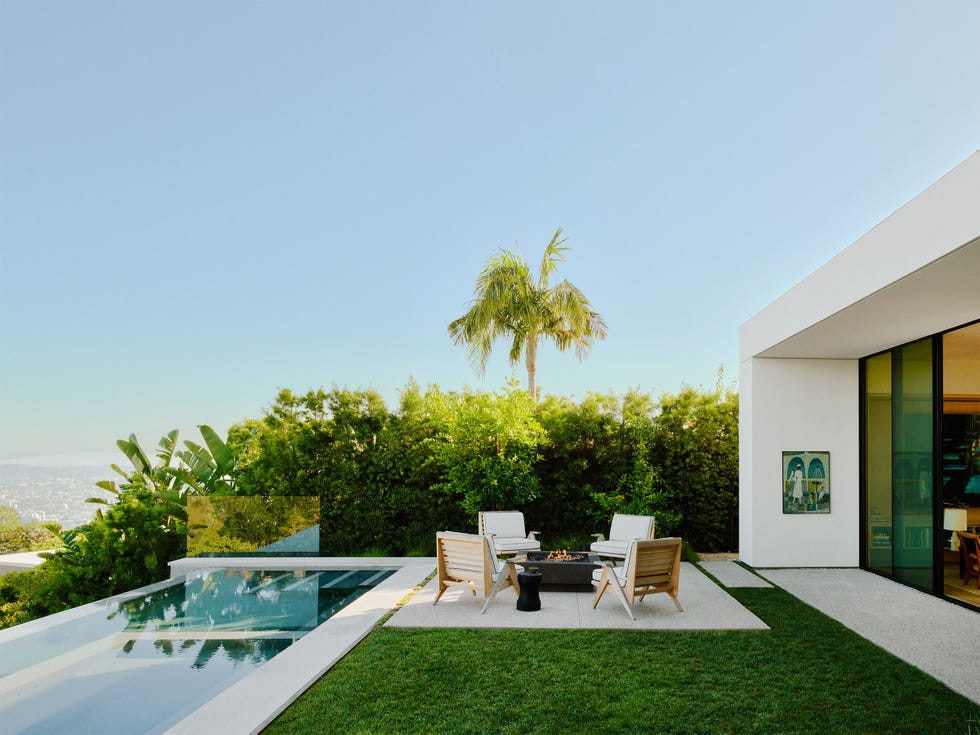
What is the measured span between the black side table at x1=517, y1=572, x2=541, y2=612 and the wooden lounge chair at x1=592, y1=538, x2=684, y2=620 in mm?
664

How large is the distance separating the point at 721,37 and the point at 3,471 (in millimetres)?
19067

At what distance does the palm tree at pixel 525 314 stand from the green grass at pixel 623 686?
1010 centimetres

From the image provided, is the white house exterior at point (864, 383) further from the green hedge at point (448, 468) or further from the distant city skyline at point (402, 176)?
the distant city skyline at point (402, 176)

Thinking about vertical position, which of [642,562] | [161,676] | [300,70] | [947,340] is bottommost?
[161,676]

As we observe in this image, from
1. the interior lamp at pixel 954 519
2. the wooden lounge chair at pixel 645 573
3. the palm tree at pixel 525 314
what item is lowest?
the wooden lounge chair at pixel 645 573

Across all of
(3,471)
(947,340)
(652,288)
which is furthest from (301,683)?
(652,288)

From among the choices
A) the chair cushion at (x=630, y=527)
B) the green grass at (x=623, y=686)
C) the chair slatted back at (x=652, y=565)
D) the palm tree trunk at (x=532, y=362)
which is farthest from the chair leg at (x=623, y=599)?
the palm tree trunk at (x=532, y=362)

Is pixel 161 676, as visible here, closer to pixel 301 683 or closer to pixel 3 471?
pixel 301 683

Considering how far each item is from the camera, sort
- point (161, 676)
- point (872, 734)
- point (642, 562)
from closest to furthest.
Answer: point (872, 734), point (161, 676), point (642, 562)

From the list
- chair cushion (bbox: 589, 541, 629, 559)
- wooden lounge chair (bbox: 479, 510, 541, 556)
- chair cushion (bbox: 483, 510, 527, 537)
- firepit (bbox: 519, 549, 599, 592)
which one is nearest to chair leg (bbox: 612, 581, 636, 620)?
firepit (bbox: 519, 549, 599, 592)

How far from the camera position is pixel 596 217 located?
2138 centimetres

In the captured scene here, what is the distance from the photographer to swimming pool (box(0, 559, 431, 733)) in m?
4.87

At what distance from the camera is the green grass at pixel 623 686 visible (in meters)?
4.51

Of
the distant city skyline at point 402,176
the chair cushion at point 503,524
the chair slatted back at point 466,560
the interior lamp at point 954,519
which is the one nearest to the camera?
the chair slatted back at point 466,560
